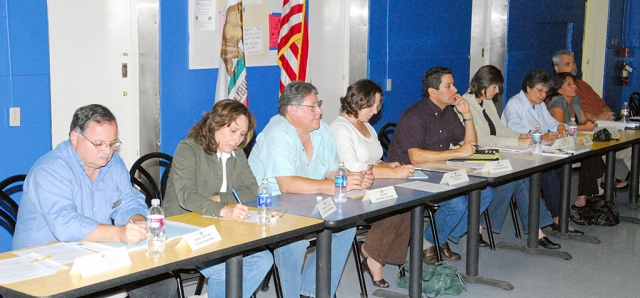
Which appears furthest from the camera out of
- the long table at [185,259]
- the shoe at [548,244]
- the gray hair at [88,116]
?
the shoe at [548,244]

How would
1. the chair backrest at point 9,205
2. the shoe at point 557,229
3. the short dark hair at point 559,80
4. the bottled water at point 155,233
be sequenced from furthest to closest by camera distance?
1. the short dark hair at point 559,80
2. the shoe at point 557,229
3. the chair backrest at point 9,205
4. the bottled water at point 155,233

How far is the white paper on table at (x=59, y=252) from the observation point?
2.50 meters

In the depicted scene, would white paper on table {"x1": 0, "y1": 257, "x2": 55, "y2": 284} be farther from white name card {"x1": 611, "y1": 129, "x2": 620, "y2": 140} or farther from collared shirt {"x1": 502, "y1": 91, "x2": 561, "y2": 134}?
white name card {"x1": 611, "y1": 129, "x2": 620, "y2": 140}

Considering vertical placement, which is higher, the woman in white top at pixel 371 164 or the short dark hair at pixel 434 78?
the short dark hair at pixel 434 78

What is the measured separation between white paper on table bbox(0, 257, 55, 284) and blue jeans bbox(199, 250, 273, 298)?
0.91 metres

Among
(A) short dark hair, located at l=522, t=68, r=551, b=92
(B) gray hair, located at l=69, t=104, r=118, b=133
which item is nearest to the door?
(B) gray hair, located at l=69, t=104, r=118, b=133

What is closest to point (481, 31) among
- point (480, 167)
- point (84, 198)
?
point (480, 167)

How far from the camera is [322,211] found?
10.6ft

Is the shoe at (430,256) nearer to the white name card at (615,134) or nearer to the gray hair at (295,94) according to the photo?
the gray hair at (295,94)

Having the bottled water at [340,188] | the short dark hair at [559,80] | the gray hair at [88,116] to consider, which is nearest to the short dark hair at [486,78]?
the short dark hair at [559,80]

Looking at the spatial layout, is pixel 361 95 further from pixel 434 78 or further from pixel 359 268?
pixel 359 268

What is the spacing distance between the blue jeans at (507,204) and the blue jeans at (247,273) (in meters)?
2.27

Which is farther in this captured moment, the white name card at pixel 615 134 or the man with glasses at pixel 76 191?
the white name card at pixel 615 134

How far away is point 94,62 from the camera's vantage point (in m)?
→ 4.58
